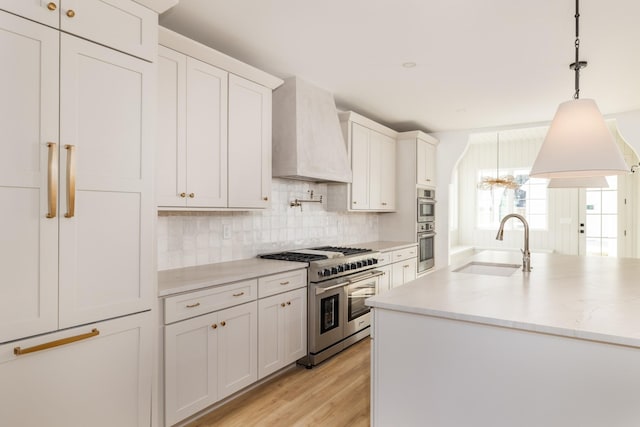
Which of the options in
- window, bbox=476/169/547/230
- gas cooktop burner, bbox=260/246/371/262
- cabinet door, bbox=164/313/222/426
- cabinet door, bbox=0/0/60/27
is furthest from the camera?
window, bbox=476/169/547/230

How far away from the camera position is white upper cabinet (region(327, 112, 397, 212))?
4.16 meters

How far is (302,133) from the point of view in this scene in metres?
3.30

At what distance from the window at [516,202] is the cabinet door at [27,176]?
654 cm

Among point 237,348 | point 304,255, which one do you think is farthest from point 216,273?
point 304,255

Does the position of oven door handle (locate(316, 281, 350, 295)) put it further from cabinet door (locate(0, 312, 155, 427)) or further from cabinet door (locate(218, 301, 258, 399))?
cabinet door (locate(0, 312, 155, 427))

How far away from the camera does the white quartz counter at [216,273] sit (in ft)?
7.19

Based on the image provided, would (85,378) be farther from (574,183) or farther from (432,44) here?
(574,183)

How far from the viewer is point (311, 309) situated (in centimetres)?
312

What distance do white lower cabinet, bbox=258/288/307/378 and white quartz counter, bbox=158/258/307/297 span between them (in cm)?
21

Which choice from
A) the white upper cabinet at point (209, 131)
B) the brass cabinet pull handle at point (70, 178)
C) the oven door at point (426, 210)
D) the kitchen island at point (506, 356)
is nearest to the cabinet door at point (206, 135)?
the white upper cabinet at point (209, 131)

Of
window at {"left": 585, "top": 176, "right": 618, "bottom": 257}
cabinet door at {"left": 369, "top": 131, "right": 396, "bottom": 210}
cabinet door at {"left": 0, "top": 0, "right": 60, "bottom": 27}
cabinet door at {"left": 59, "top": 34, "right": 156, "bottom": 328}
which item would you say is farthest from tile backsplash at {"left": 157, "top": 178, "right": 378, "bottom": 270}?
window at {"left": 585, "top": 176, "right": 618, "bottom": 257}

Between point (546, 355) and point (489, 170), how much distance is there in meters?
6.51

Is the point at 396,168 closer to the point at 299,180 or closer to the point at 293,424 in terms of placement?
the point at 299,180

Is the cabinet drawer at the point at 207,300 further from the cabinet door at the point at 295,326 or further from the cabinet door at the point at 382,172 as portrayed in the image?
the cabinet door at the point at 382,172
